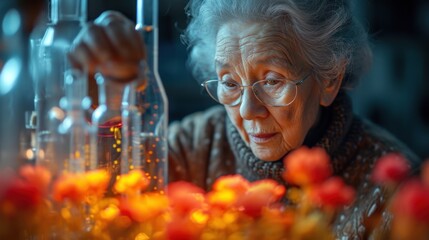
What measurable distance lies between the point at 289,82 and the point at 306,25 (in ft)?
0.48

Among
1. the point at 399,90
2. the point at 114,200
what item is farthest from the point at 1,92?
the point at 399,90

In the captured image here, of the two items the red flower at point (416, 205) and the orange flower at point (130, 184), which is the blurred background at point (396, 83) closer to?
the orange flower at point (130, 184)

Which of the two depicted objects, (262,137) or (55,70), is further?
(262,137)

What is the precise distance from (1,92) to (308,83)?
78 cm

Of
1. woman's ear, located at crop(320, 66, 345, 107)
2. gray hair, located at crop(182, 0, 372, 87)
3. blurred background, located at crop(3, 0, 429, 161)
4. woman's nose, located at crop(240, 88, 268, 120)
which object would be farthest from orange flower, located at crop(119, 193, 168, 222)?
blurred background, located at crop(3, 0, 429, 161)

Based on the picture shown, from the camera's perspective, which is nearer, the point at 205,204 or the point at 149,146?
the point at 205,204

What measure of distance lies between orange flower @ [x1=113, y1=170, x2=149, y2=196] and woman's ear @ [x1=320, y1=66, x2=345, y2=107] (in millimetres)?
621

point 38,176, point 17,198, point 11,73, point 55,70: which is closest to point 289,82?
point 55,70

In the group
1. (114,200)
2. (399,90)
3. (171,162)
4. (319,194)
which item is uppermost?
(319,194)

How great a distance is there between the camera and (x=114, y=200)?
1.37 m

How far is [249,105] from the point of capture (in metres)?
1.67

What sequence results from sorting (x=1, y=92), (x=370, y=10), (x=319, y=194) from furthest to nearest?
(x=370, y=10)
(x=1, y=92)
(x=319, y=194)

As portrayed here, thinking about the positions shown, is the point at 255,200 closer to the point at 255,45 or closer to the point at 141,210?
the point at 141,210

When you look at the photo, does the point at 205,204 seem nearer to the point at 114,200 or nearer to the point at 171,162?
the point at 114,200
